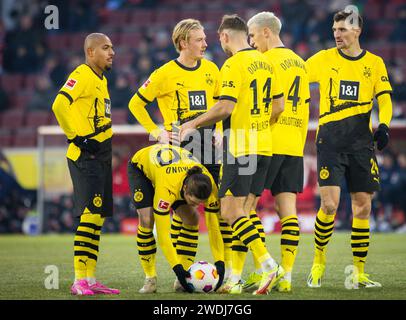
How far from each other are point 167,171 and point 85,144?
71 centimetres

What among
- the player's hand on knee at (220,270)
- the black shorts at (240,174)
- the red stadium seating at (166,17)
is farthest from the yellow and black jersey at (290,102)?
the red stadium seating at (166,17)

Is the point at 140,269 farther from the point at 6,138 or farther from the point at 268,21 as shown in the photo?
the point at 6,138

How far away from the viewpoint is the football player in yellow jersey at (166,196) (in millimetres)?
7184

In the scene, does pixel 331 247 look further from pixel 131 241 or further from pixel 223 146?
pixel 223 146

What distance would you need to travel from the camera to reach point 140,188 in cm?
752

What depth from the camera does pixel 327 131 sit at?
8.10m

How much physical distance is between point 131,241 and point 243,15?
8642 mm

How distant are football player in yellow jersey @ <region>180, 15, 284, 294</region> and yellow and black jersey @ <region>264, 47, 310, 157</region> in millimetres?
371

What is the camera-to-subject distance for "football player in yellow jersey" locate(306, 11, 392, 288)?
8.00 m

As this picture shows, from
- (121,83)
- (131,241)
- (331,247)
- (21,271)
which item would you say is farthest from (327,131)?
(121,83)

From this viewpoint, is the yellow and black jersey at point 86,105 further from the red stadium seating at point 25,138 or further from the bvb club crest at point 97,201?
the red stadium seating at point 25,138

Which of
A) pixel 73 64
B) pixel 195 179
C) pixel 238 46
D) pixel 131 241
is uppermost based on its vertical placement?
pixel 73 64

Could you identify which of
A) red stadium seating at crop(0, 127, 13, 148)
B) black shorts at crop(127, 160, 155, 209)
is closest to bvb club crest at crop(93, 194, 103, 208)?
black shorts at crop(127, 160, 155, 209)

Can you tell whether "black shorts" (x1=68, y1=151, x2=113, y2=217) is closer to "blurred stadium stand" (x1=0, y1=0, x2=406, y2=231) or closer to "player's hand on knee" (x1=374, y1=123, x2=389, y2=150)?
"player's hand on knee" (x1=374, y1=123, x2=389, y2=150)
